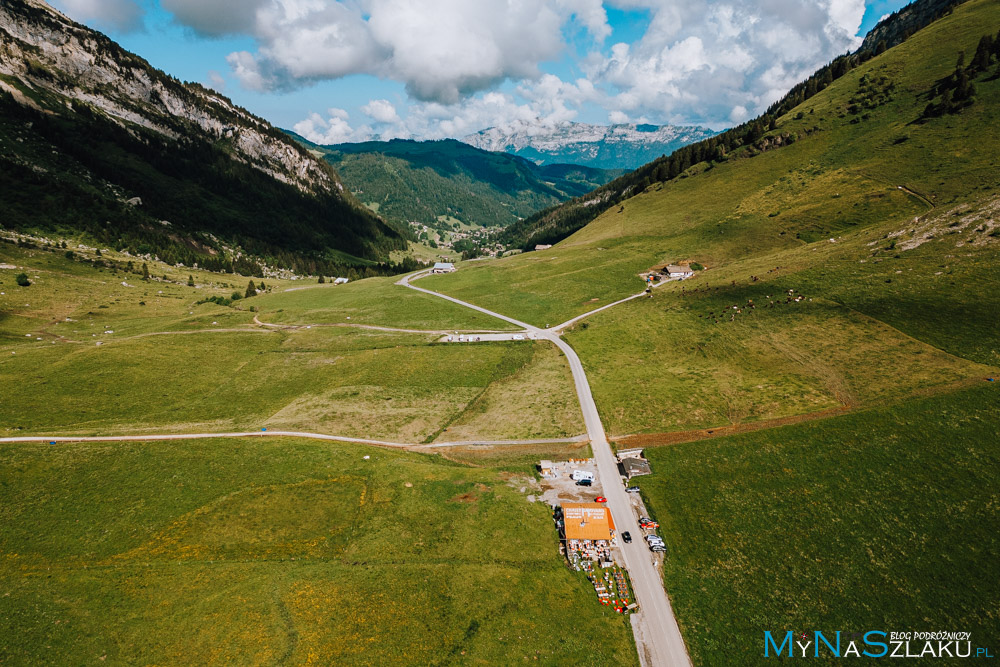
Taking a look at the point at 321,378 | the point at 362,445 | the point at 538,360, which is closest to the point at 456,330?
the point at 538,360

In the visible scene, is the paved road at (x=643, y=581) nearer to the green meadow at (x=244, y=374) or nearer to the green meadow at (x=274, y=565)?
the green meadow at (x=274, y=565)

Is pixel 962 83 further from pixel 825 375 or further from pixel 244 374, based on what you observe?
pixel 244 374

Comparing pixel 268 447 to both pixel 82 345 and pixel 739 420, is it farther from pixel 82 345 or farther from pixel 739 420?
pixel 739 420

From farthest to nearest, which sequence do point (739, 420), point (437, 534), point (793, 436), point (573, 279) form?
point (573, 279) → point (739, 420) → point (793, 436) → point (437, 534)

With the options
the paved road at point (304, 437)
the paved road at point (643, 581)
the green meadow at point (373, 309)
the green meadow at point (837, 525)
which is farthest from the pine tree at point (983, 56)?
the paved road at point (304, 437)

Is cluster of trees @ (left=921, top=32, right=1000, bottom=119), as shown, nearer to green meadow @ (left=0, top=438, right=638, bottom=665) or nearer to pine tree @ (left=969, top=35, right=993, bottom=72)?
pine tree @ (left=969, top=35, right=993, bottom=72)

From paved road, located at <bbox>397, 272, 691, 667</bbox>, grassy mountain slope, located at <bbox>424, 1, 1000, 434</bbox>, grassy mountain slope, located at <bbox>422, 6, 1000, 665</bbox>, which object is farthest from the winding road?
grassy mountain slope, located at <bbox>424, 1, 1000, 434</bbox>
